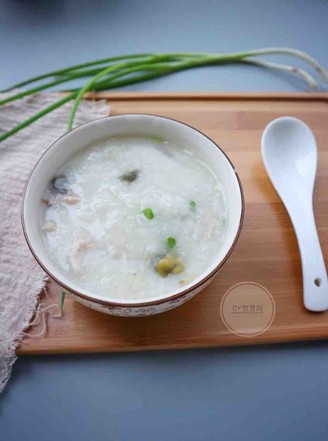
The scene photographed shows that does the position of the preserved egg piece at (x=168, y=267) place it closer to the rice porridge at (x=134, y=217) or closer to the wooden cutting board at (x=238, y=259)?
the rice porridge at (x=134, y=217)

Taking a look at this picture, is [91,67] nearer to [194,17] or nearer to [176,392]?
[194,17]

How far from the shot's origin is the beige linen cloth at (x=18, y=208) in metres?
0.99

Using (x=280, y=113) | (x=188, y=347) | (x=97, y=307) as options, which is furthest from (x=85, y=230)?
(x=280, y=113)

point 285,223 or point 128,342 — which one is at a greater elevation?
point 285,223

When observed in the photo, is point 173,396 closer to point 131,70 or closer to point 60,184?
point 60,184

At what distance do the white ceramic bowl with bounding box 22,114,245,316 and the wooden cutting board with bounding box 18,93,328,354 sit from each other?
0.11 meters

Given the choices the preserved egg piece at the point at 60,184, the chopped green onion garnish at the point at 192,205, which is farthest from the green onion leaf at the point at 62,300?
the chopped green onion garnish at the point at 192,205

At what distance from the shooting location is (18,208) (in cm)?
112

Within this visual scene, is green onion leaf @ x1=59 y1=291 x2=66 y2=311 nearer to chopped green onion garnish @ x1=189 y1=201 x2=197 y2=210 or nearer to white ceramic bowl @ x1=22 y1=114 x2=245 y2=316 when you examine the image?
white ceramic bowl @ x1=22 y1=114 x2=245 y2=316

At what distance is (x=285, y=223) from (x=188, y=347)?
37 cm

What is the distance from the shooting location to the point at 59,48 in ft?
4.96

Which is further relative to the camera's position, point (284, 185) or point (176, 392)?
point (284, 185)

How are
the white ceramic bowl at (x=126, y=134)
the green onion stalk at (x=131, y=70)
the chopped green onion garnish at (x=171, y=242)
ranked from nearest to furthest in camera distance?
the white ceramic bowl at (x=126, y=134) < the chopped green onion garnish at (x=171, y=242) < the green onion stalk at (x=131, y=70)

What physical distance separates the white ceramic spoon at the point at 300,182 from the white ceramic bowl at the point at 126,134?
21cm
